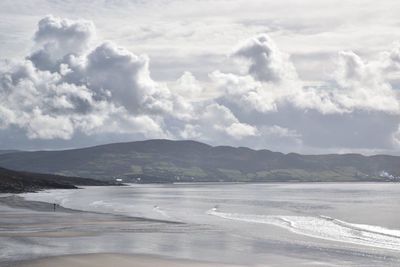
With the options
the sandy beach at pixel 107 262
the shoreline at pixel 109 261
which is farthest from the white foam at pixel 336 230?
the sandy beach at pixel 107 262

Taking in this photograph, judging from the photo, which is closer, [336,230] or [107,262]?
[107,262]

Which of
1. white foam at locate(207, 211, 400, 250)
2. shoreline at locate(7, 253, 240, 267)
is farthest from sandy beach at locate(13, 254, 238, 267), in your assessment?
white foam at locate(207, 211, 400, 250)

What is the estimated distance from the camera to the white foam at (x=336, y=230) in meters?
57.1

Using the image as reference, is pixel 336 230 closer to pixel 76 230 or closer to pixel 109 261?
pixel 76 230

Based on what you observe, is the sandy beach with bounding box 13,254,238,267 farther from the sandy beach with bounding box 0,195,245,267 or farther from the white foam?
the white foam

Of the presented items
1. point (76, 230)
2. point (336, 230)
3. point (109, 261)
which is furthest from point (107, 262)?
point (336, 230)

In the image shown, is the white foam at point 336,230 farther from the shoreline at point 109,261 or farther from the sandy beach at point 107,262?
the sandy beach at point 107,262

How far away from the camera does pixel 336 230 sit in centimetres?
6931

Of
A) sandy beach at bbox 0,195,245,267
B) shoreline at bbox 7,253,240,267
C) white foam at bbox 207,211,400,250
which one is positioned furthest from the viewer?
white foam at bbox 207,211,400,250

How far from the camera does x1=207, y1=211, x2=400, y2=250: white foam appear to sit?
5709 cm

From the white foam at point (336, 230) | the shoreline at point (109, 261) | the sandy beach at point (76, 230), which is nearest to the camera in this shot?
the shoreline at point (109, 261)

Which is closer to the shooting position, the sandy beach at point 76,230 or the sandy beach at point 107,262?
the sandy beach at point 107,262

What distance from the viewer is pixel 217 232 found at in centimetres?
6612

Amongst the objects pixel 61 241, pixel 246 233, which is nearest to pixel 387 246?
pixel 246 233
